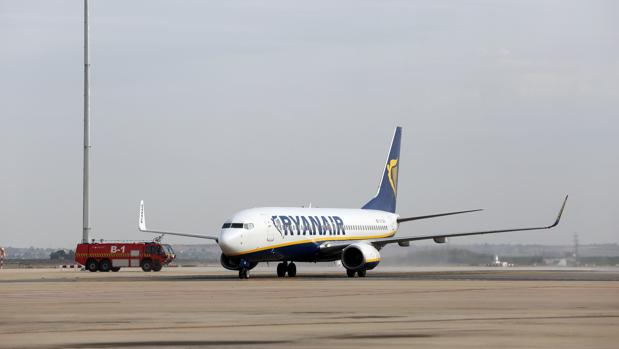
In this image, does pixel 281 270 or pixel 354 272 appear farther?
pixel 281 270

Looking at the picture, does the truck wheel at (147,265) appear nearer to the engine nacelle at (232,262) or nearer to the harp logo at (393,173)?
the harp logo at (393,173)

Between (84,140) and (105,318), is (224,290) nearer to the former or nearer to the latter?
(105,318)

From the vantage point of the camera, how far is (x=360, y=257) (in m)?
64.1

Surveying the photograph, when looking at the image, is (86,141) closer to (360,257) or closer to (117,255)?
(117,255)

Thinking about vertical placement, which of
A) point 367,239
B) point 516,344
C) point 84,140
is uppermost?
point 84,140

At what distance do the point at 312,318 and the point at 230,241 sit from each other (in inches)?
1311

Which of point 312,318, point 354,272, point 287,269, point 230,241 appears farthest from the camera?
point 287,269

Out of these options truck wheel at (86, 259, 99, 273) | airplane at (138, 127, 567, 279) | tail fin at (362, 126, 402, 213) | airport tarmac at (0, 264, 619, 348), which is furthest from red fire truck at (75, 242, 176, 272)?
airport tarmac at (0, 264, 619, 348)

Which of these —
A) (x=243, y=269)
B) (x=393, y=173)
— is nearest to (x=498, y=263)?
(x=393, y=173)

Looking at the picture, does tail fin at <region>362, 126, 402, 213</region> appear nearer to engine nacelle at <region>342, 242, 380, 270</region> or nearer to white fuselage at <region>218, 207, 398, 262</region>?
white fuselage at <region>218, 207, 398, 262</region>

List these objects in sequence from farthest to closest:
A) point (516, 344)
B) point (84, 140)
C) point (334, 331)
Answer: point (84, 140)
point (334, 331)
point (516, 344)

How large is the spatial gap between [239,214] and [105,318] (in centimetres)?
3434

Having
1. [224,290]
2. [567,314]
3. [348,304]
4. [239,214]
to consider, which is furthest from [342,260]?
[567,314]

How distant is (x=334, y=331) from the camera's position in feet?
76.9
